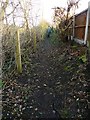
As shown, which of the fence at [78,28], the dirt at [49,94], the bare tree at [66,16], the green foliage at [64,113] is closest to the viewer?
the green foliage at [64,113]

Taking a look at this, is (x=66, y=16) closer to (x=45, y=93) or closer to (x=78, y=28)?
(x=78, y=28)

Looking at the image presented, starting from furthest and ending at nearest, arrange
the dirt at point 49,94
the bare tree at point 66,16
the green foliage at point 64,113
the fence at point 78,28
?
1. the bare tree at point 66,16
2. the fence at point 78,28
3. the dirt at point 49,94
4. the green foliage at point 64,113

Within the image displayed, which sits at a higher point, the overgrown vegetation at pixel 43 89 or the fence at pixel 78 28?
the fence at pixel 78 28

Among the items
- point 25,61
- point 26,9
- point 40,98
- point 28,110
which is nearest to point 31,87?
point 40,98

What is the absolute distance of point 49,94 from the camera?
514 centimetres

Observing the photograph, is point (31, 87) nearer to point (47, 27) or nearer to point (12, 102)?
point (12, 102)

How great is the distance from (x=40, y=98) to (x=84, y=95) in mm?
1050

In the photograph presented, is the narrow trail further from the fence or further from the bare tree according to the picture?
the bare tree

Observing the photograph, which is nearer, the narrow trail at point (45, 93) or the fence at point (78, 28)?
the narrow trail at point (45, 93)

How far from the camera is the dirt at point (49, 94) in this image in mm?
4273

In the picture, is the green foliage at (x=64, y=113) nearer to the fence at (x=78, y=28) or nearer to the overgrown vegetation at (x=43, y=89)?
the overgrown vegetation at (x=43, y=89)

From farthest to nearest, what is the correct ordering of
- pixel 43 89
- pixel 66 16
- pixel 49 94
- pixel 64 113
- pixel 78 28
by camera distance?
pixel 66 16, pixel 78 28, pixel 43 89, pixel 49 94, pixel 64 113

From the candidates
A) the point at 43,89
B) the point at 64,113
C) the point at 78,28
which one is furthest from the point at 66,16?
the point at 64,113

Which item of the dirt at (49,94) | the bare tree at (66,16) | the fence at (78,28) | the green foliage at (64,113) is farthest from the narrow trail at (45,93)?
the bare tree at (66,16)
